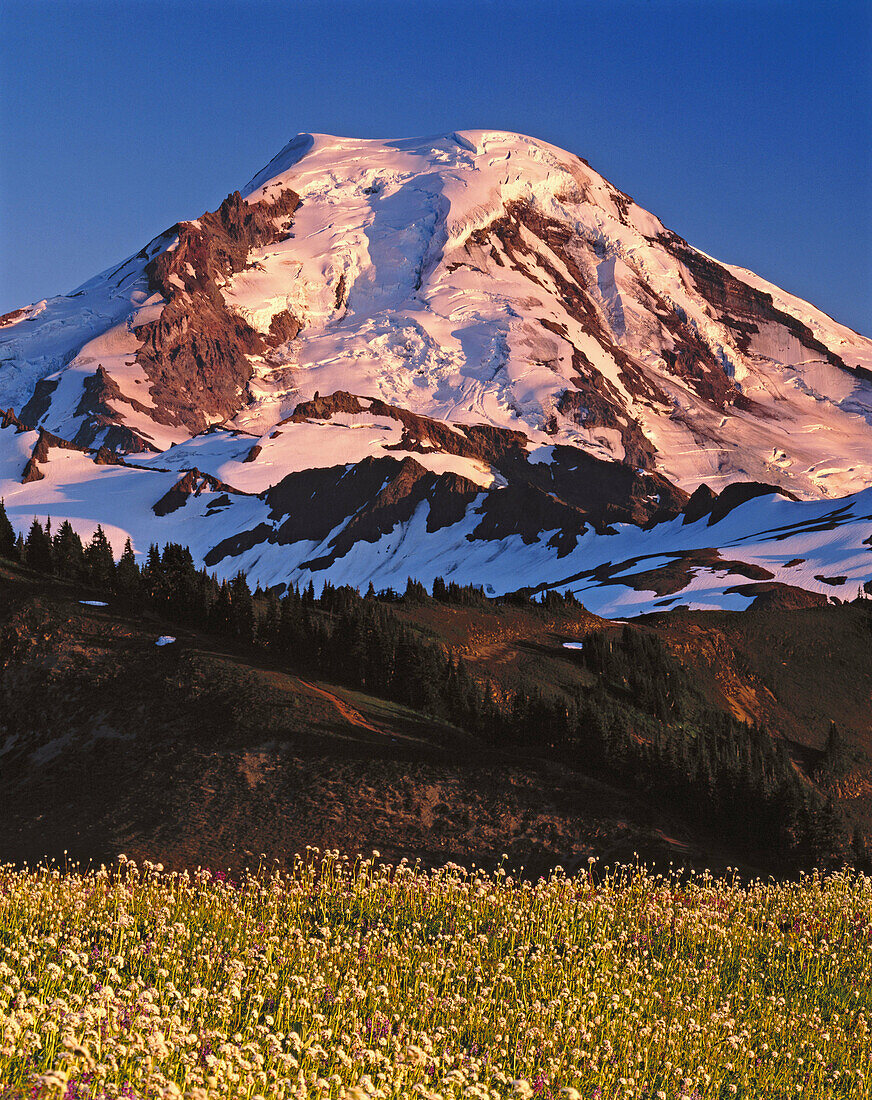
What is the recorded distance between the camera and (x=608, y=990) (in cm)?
2050

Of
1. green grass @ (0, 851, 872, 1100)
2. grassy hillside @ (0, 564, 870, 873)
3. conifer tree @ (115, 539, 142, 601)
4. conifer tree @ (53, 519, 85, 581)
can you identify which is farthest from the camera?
conifer tree @ (53, 519, 85, 581)

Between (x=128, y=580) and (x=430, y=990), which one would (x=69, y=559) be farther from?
(x=430, y=990)

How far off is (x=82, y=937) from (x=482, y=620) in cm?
7296

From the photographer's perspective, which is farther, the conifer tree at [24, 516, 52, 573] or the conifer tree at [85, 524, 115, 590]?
the conifer tree at [24, 516, 52, 573]

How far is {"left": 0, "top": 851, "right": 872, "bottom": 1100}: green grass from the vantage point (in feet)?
43.7

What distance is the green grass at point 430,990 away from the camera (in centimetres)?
1331

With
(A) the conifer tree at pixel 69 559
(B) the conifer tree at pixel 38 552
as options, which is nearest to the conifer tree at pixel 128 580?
(A) the conifer tree at pixel 69 559

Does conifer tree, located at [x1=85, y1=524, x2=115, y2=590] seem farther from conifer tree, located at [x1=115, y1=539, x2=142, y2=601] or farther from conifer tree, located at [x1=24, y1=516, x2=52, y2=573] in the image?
conifer tree, located at [x1=24, y1=516, x2=52, y2=573]

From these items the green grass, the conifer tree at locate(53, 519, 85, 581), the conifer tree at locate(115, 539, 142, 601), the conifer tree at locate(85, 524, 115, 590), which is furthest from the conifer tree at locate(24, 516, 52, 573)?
the green grass

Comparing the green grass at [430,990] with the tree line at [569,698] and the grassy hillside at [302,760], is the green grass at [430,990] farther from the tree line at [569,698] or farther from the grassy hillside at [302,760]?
the tree line at [569,698]

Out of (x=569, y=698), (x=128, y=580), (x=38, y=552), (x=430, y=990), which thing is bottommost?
(x=430, y=990)

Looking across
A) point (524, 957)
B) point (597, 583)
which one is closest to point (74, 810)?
point (524, 957)

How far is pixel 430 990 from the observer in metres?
18.9

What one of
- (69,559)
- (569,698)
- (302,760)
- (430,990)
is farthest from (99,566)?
(430,990)
